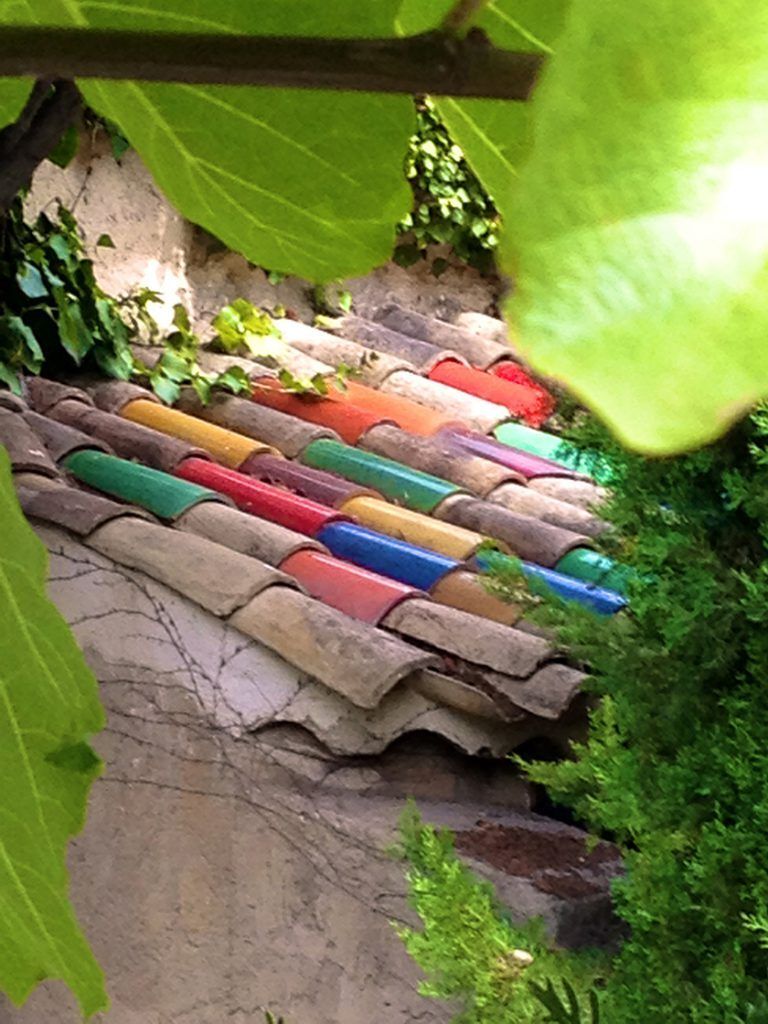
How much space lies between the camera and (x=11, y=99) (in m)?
0.28

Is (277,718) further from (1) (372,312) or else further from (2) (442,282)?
(2) (442,282)

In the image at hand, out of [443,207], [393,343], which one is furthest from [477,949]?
[443,207]

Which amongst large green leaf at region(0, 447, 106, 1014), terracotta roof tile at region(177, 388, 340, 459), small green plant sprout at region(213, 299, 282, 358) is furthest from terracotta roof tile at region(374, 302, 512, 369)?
large green leaf at region(0, 447, 106, 1014)

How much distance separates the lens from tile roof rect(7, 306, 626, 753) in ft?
5.61

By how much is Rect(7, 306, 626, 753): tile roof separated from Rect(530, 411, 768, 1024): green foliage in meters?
0.15

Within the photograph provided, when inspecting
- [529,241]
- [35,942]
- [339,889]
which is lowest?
[339,889]

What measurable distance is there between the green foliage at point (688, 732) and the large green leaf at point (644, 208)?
1.28m

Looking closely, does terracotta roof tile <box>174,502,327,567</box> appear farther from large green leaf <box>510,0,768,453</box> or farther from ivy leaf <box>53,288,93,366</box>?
large green leaf <box>510,0,768,453</box>

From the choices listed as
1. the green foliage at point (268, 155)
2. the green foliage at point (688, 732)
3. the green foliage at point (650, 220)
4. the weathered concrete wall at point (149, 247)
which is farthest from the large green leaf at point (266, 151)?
the weathered concrete wall at point (149, 247)

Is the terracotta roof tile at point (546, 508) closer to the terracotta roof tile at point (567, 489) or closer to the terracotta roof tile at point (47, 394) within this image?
the terracotta roof tile at point (567, 489)

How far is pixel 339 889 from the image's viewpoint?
1.71 metres

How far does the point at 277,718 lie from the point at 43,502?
479 mm

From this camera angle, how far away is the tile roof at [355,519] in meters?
1.71

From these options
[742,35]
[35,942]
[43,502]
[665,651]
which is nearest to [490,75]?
[742,35]
